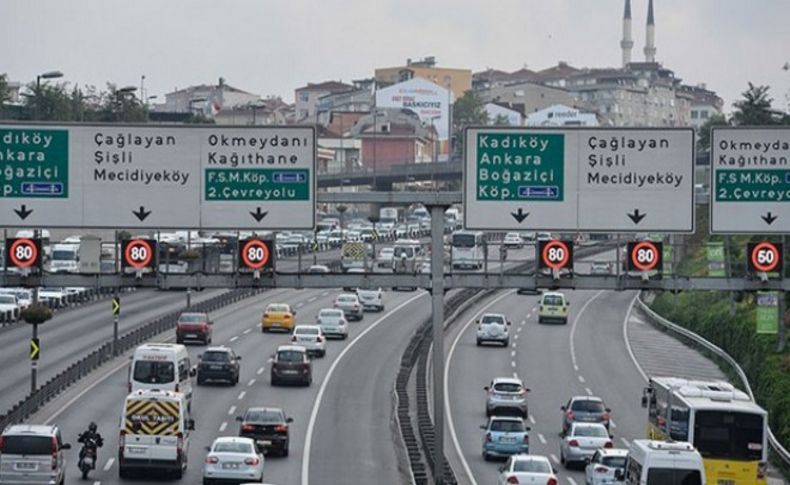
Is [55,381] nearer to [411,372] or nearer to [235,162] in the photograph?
[411,372]

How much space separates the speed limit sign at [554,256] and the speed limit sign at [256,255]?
5950 millimetres

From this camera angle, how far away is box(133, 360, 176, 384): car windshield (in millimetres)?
55219

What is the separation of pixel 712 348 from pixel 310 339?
19.1 meters

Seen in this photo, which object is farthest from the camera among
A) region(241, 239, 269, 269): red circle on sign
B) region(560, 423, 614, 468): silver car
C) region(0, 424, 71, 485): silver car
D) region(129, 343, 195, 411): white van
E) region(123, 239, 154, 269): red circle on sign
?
region(129, 343, 195, 411): white van

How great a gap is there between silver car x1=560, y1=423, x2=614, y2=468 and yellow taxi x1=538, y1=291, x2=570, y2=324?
46.2m

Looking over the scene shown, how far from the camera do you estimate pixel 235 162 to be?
36.2m

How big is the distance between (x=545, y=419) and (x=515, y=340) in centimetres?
2618

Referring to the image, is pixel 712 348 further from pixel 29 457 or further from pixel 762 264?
pixel 29 457

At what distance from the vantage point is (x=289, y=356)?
6912 centimetres

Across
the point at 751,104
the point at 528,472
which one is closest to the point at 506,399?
the point at 528,472

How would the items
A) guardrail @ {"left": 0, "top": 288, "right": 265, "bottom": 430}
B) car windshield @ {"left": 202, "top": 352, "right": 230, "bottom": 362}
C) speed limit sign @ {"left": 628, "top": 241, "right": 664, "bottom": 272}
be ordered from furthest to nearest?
car windshield @ {"left": 202, "top": 352, "right": 230, "bottom": 362}
guardrail @ {"left": 0, "top": 288, "right": 265, "bottom": 430}
speed limit sign @ {"left": 628, "top": 241, "right": 664, "bottom": 272}

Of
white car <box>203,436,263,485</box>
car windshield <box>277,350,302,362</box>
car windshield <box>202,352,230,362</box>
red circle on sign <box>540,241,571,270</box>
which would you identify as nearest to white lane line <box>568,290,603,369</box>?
car windshield <box>277,350,302,362</box>

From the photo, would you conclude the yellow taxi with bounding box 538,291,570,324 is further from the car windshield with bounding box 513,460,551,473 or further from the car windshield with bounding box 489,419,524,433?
the car windshield with bounding box 513,460,551,473

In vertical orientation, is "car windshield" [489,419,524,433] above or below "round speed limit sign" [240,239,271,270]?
below
